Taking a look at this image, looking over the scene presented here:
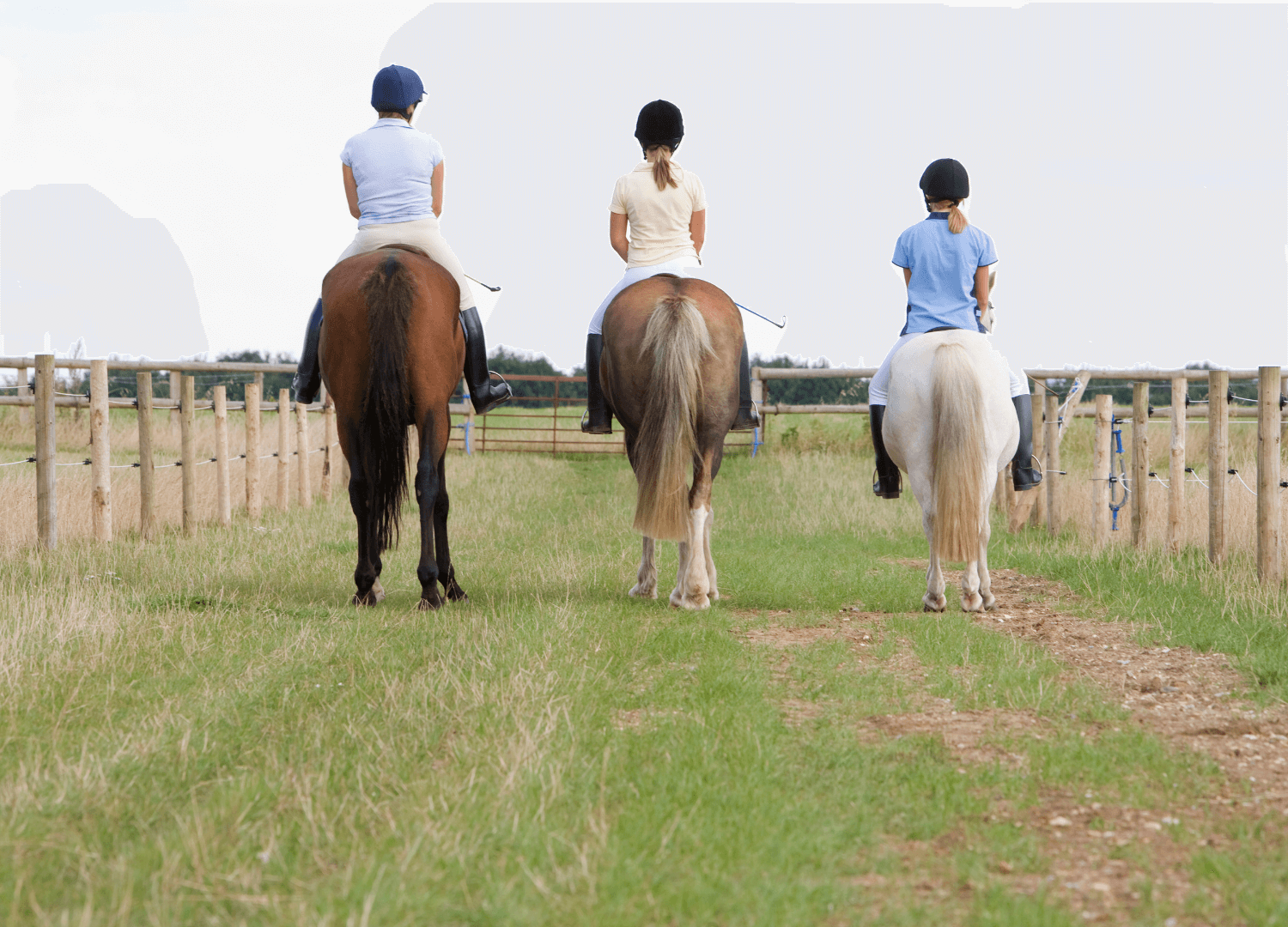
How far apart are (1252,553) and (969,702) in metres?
5.58

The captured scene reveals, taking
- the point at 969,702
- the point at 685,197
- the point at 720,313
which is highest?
the point at 685,197

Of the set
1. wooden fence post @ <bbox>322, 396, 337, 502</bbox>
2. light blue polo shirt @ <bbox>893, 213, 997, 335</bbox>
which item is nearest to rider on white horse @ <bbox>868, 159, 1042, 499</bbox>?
light blue polo shirt @ <bbox>893, 213, 997, 335</bbox>

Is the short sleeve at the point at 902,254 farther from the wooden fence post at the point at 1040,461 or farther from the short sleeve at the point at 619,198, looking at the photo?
the wooden fence post at the point at 1040,461

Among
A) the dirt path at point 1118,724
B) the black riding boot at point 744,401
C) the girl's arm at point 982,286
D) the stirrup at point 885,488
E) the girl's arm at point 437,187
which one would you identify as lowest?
the dirt path at point 1118,724

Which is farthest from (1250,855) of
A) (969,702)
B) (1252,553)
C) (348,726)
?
(1252,553)

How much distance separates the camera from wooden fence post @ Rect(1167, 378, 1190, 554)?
9.94 meters

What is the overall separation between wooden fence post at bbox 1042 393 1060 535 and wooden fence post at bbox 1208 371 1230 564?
257cm

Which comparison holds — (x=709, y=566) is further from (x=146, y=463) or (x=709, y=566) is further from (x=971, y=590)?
(x=146, y=463)

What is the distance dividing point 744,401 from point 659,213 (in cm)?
127

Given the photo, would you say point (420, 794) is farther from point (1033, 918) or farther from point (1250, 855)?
point (1250, 855)

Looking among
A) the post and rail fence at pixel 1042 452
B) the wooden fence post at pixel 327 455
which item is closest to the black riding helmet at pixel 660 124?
the post and rail fence at pixel 1042 452

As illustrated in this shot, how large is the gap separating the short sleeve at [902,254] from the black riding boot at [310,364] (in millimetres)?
3547

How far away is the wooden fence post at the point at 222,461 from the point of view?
11.5 meters

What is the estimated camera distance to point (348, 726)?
12.9ft
